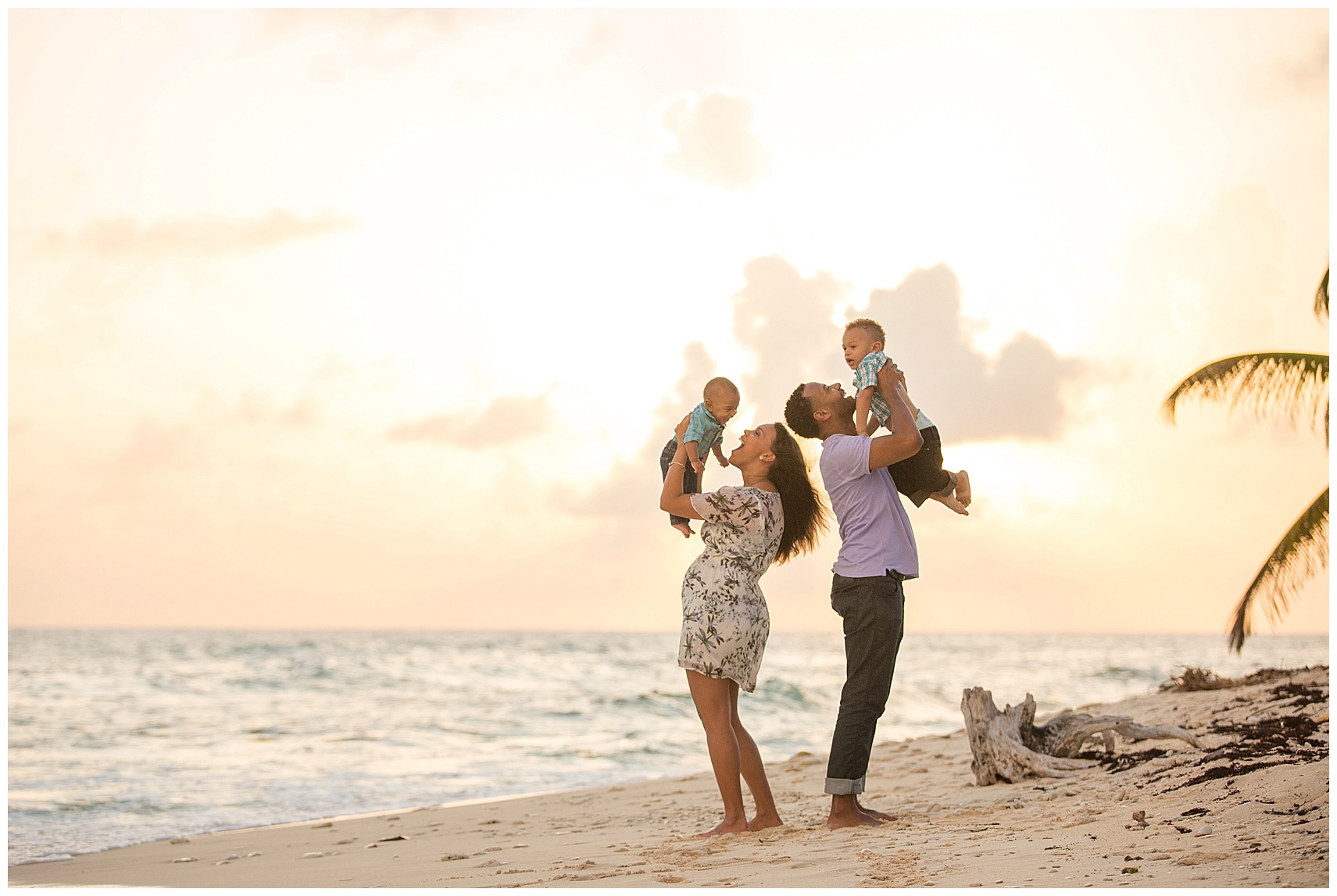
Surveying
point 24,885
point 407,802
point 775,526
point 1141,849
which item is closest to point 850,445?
point 775,526

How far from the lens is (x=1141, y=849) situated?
4031mm

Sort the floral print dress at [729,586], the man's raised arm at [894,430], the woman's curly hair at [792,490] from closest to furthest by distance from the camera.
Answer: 1. the man's raised arm at [894,430]
2. the floral print dress at [729,586]
3. the woman's curly hair at [792,490]

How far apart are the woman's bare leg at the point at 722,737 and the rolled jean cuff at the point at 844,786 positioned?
41cm

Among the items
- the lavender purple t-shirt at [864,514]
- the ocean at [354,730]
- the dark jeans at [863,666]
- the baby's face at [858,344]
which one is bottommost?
the ocean at [354,730]

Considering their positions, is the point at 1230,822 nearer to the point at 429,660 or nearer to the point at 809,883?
the point at 809,883

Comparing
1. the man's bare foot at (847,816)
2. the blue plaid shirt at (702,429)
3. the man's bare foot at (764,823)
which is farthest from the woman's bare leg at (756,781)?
the blue plaid shirt at (702,429)

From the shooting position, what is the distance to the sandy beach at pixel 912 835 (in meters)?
3.93

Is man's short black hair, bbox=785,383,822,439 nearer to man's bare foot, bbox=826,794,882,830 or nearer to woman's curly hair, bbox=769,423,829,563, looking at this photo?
A: woman's curly hair, bbox=769,423,829,563

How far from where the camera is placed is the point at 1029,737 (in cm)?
640

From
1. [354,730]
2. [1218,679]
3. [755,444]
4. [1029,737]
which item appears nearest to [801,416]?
[755,444]

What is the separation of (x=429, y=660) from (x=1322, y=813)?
31931mm

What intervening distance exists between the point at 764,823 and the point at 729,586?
1094mm

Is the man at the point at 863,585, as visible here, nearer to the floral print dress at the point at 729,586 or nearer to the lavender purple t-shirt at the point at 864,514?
the lavender purple t-shirt at the point at 864,514

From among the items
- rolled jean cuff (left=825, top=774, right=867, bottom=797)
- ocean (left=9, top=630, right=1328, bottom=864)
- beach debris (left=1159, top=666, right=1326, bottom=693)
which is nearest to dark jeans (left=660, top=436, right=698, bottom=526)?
rolled jean cuff (left=825, top=774, right=867, bottom=797)
